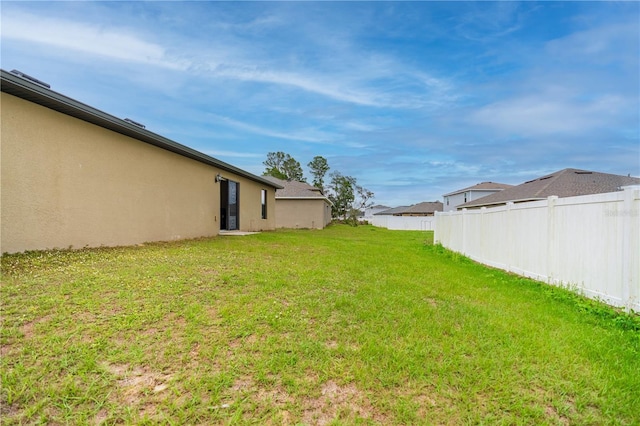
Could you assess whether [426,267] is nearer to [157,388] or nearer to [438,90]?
[157,388]

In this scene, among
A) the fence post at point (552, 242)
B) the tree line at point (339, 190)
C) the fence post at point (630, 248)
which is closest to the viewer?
the fence post at point (630, 248)

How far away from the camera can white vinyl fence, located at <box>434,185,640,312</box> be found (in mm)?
3818

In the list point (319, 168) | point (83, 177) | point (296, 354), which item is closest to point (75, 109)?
point (83, 177)

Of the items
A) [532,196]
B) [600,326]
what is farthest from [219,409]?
[532,196]

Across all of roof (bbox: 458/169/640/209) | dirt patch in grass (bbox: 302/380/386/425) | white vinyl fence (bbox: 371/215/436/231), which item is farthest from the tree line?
dirt patch in grass (bbox: 302/380/386/425)

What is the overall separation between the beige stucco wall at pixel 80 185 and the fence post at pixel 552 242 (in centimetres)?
903

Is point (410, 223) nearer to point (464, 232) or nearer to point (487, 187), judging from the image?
point (487, 187)

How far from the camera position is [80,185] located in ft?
21.2

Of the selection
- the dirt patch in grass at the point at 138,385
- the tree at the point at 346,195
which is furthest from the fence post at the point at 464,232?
the tree at the point at 346,195

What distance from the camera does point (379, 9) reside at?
8.90m

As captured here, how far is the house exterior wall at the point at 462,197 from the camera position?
105ft

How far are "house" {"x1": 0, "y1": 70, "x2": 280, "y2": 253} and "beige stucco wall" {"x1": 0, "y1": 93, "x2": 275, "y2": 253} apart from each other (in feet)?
0.05

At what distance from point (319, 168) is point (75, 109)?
43.0 metres

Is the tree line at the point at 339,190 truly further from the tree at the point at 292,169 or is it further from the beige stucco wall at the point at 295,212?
the beige stucco wall at the point at 295,212
